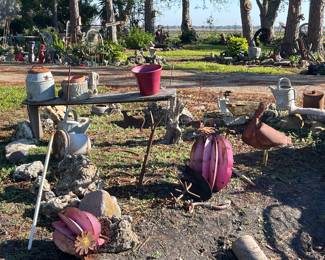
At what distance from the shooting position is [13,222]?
4.65m

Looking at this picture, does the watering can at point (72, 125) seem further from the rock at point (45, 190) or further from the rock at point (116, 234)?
the rock at point (116, 234)

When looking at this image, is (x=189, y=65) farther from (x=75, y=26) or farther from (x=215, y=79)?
(x=75, y=26)

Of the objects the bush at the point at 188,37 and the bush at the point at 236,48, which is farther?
the bush at the point at 188,37

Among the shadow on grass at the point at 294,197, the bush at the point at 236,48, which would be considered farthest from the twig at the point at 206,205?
the bush at the point at 236,48

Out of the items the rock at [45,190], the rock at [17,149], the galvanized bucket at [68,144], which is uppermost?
the galvanized bucket at [68,144]

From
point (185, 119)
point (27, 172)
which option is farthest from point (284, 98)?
point (27, 172)

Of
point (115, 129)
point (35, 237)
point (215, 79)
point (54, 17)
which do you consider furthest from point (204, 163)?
point (54, 17)

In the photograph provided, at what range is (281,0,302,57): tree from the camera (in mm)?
18938

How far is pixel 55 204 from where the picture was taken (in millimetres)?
4664

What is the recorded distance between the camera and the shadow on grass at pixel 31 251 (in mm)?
4148

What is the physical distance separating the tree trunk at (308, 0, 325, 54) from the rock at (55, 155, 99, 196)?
47.9 feet

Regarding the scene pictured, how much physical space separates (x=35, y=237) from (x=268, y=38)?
24.0 m

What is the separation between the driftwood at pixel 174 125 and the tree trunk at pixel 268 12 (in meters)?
24.7

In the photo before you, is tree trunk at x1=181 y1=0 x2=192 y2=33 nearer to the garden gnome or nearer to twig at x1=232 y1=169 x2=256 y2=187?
the garden gnome
